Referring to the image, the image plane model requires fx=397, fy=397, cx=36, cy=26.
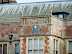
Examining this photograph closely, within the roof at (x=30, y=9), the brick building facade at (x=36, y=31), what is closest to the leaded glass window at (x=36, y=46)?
the brick building facade at (x=36, y=31)

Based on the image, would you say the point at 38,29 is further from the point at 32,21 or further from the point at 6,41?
the point at 6,41

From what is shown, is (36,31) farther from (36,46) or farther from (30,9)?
(30,9)

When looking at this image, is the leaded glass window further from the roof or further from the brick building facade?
the roof

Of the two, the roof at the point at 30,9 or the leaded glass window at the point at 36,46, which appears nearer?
the leaded glass window at the point at 36,46

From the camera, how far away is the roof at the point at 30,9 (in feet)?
139

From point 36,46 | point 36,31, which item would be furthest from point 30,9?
point 36,46

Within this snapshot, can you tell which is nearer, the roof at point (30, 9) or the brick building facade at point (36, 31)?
the brick building facade at point (36, 31)

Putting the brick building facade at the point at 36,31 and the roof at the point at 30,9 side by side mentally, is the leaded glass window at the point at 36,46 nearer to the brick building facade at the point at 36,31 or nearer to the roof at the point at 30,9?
the brick building facade at the point at 36,31

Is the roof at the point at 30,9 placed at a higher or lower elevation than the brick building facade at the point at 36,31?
higher

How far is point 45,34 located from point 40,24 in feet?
3.62

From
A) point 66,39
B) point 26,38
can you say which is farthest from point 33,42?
point 66,39

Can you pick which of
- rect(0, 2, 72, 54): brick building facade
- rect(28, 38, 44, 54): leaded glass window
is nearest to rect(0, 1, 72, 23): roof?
rect(0, 2, 72, 54): brick building facade

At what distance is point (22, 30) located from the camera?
3856 cm

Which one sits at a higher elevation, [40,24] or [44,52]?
[40,24]
